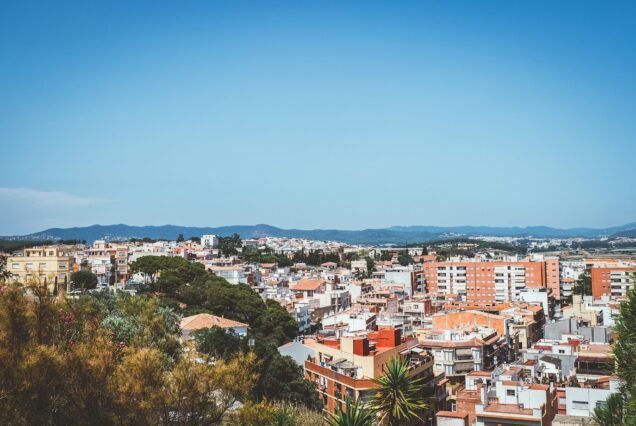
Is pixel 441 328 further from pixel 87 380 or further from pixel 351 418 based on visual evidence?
pixel 87 380

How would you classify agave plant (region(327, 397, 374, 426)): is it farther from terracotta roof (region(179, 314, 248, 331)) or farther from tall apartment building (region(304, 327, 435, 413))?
terracotta roof (region(179, 314, 248, 331))

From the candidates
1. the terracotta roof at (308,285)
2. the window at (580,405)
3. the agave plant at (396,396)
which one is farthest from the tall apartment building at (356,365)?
the terracotta roof at (308,285)

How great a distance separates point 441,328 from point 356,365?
21.3 metres

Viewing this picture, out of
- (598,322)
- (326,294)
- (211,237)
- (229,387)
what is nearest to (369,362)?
(229,387)

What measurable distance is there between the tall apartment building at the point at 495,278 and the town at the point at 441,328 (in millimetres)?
124

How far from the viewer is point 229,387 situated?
31.7ft

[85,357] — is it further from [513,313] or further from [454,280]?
[454,280]

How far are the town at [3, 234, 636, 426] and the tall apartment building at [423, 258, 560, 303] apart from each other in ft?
0.41

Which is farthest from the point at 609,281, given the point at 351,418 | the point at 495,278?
the point at 351,418

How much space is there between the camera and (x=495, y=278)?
257ft

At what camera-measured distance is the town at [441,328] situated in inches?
877

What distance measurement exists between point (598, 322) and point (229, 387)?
1719 inches

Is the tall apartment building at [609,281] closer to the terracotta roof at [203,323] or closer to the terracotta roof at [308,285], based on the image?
the terracotta roof at [308,285]

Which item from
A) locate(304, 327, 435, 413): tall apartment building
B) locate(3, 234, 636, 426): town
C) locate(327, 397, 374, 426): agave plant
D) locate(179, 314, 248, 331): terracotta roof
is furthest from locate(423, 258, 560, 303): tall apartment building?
locate(327, 397, 374, 426): agave plant
